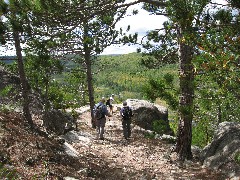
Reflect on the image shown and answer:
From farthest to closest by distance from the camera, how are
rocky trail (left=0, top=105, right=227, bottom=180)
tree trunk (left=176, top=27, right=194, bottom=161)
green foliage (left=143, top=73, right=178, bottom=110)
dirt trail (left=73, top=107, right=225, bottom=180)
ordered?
tree trunk (left=176, top=27, right=194, bottom=161) < dirt trail (left=73, top=107, right=225, bottom=180) < green foliage (left=143, top=73, right=178, bottom=110) < rocky trail (left=0, top=105, right=227, bottom=180)

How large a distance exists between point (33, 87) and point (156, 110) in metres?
12.4

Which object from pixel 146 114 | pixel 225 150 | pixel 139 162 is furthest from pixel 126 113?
pixel 146 114

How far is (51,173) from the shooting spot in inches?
260

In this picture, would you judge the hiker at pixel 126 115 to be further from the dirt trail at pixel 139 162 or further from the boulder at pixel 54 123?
the boulder at pixel 54 123

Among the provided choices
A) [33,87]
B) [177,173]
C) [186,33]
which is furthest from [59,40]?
[186,33]

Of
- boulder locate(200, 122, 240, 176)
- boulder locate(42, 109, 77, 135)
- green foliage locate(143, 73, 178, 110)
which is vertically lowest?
boulder locate(200, 122, 240, 176)

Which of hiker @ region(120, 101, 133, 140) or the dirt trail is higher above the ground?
hiker @ region(120, 101, 133, 140)

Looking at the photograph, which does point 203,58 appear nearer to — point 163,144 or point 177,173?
point 177,173

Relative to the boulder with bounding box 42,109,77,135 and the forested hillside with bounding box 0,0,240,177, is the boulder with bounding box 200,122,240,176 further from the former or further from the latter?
the boulder with bounding box 42,109,77,135

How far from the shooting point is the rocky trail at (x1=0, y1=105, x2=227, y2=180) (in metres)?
6.74

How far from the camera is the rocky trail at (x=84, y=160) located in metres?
6.74

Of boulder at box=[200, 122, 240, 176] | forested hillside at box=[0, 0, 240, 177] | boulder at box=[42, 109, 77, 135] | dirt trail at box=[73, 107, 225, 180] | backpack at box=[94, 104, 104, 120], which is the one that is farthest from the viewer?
backpack at box=[94, 104, 104, 120]

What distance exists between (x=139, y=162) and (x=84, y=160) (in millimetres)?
2136

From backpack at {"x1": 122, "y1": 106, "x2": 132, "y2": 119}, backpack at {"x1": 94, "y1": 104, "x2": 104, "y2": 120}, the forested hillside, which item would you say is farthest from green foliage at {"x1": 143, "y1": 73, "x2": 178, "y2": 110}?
backpack at {"x1": 122, "y1": 106, "x2": 132, "y2": 119}
